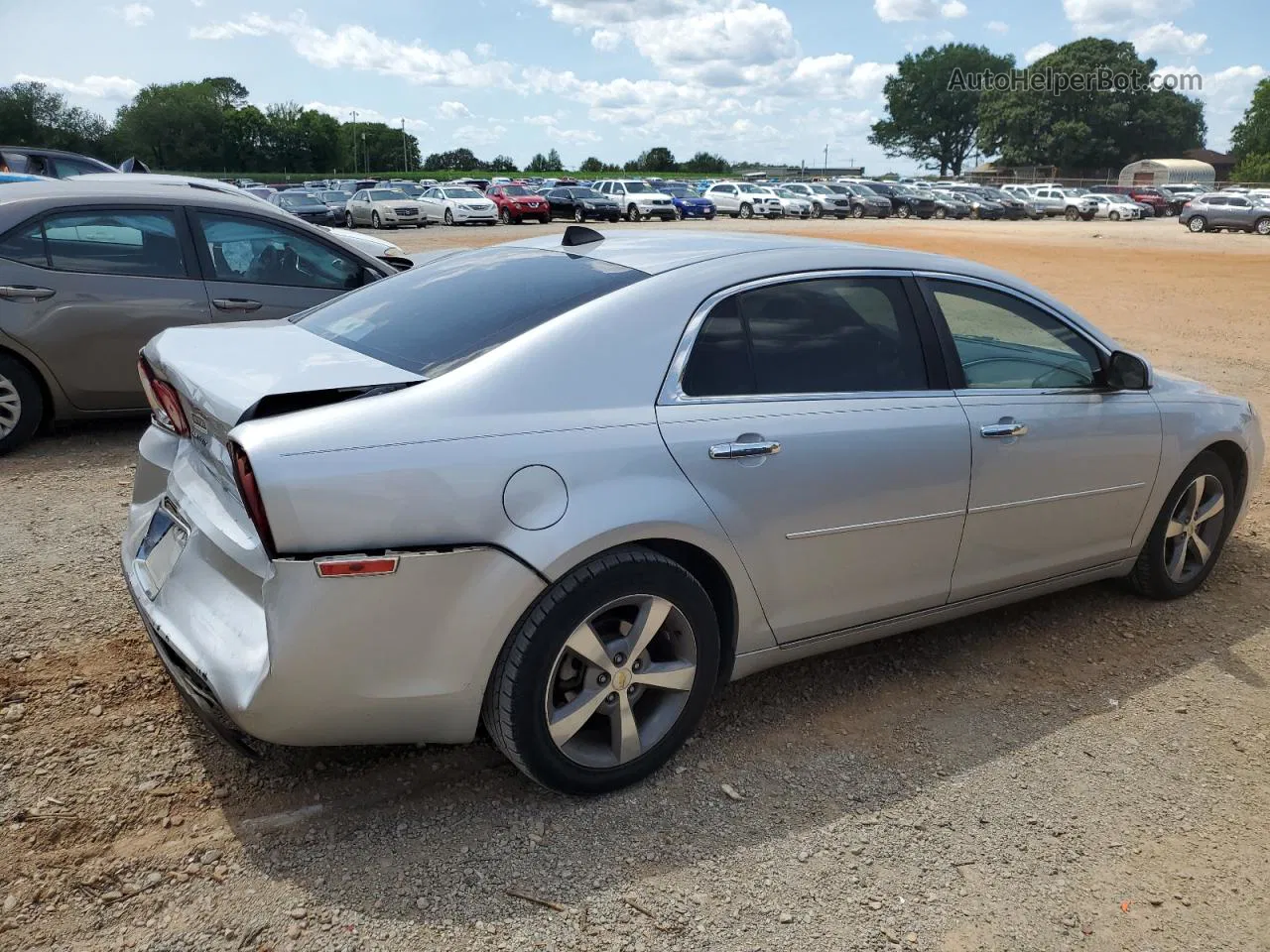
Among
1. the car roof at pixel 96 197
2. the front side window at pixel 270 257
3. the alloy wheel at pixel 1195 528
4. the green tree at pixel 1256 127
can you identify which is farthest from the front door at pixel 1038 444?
the green tree at pixel 1256 127

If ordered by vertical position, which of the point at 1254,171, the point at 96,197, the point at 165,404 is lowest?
the point at 165,404

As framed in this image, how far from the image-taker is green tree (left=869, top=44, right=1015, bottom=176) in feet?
387

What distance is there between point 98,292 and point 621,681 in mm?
4903

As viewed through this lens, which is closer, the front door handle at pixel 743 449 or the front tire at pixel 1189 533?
the front door handle at pixel 743 449

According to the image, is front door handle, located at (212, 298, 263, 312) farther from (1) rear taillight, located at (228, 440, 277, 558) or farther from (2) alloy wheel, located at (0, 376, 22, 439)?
(1) rear taillight, located at (228, 440, 277, 558)

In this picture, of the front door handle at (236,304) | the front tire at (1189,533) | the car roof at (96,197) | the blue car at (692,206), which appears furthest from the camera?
the blue car at (692,206)

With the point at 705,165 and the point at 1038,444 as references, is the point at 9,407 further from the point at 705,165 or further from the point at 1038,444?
the point at 705,165

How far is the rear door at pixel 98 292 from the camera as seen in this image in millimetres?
6078

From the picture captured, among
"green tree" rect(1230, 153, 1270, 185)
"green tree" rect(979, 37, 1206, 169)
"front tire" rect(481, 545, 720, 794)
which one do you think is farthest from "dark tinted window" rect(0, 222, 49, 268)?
"green tree" rect(979, 37, 1206, 169)

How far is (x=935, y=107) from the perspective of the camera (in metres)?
119

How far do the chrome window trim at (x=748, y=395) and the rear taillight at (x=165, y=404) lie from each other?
141cm

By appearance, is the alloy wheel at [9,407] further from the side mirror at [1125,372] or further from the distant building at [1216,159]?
the distant building at [1216,159]

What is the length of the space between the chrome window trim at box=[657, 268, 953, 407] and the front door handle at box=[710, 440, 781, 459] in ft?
0.49

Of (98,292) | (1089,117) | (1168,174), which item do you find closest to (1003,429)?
(98,292)
